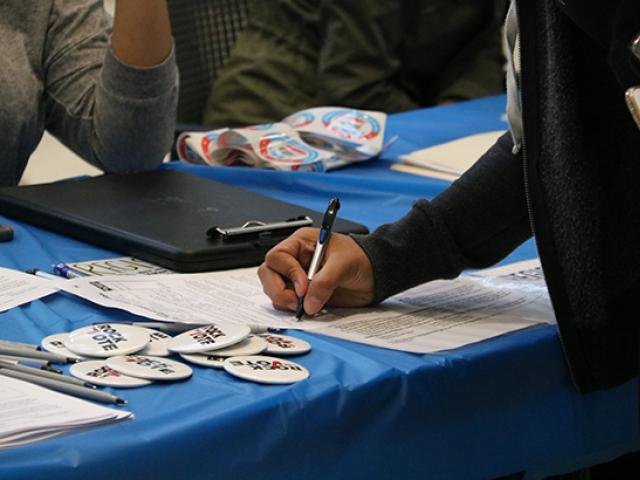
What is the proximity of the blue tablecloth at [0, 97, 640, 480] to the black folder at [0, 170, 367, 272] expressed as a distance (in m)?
0.06

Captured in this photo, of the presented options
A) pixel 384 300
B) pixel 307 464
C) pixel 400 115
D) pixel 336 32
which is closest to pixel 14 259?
pixel 384 300

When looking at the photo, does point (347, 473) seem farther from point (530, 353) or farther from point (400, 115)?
point (400, 115)

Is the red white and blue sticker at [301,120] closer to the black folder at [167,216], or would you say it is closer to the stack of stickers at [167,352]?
the black folder at [167,216]

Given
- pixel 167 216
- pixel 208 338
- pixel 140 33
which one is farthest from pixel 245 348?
pixel 140 33

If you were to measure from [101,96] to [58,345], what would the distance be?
0.79 metres

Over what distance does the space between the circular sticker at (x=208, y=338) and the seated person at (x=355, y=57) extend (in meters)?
1.94

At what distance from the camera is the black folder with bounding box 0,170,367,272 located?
1.30 m

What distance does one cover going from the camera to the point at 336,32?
301cm

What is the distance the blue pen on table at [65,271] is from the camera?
4.08 feet

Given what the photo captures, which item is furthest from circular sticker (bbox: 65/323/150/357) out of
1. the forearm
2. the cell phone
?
the forearm

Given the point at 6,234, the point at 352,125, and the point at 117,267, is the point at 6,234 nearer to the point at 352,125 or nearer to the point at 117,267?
the point at 117,267

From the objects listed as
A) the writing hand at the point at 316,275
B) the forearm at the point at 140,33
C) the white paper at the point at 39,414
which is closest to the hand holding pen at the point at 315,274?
the writing hand at the point at 316,275

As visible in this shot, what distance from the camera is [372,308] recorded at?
1.19m

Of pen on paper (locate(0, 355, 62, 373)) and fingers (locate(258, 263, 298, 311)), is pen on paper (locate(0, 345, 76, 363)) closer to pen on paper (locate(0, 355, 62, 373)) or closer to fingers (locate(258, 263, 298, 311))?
pen on paper (locate(0, 355, 62, 373))
